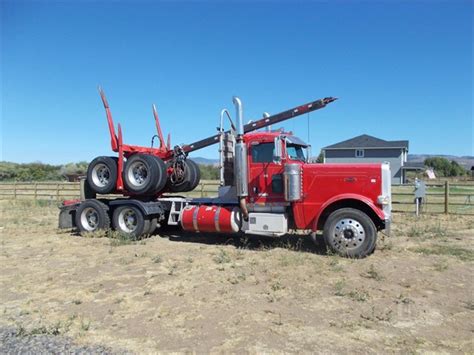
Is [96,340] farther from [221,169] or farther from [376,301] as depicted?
[221,169]

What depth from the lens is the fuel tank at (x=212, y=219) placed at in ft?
29.9

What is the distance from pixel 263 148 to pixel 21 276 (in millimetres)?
4961

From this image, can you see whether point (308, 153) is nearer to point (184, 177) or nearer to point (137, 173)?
point (184, 177)

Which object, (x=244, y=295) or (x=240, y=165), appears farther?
(x=240, y=165)

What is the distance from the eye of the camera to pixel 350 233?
793cm

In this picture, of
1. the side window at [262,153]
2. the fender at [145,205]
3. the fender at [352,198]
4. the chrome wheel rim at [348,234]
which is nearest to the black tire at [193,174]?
the fender at [145,205]

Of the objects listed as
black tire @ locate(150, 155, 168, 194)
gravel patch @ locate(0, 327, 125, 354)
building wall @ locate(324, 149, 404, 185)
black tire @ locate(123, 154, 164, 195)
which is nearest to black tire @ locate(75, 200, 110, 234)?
black tire @ locate(123, 154, 164, 195)

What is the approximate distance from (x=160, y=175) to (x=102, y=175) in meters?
1.81

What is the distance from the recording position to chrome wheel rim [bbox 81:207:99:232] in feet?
35.7

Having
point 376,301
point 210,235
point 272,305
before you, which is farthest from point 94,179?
point 376,301

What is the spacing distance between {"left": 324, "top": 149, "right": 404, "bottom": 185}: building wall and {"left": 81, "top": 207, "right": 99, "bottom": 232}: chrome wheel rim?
3294cm

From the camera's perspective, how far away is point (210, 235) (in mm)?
10977

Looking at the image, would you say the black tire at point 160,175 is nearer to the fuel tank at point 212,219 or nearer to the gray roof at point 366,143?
the fuel tank at point 212,219

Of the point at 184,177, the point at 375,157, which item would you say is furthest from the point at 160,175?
the point at 375,157
